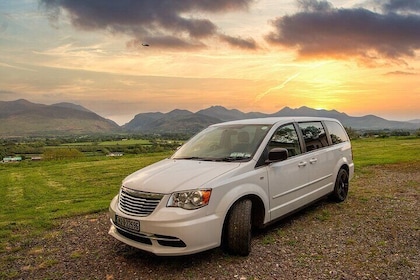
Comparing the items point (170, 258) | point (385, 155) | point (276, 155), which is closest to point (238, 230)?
point (170, 258)

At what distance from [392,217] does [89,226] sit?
590 centimetres

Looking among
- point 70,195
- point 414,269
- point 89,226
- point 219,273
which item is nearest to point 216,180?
point 219,273

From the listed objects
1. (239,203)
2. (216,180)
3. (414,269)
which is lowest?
(414,269)

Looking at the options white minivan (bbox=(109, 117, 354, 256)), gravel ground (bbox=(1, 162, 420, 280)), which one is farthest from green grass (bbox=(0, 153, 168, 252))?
white minivan (bbox=(109, 117, 354, 256))

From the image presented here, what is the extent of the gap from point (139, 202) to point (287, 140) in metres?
2.91

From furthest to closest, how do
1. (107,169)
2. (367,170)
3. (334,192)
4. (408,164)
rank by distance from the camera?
(107,169)
(408,164)
(367,170)
(334,192)

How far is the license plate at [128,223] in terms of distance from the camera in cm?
439

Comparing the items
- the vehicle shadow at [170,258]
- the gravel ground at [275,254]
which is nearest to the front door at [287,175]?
the gravel ground at [275,254]

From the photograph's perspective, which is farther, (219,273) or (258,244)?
(258,244)

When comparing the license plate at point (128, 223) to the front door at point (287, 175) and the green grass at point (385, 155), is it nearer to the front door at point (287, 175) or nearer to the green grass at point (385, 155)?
the front door at point (287, 175)

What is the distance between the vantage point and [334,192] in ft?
24.5

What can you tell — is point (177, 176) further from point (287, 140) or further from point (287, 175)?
point (287, 140)

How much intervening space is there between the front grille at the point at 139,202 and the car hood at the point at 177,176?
2.8 inches

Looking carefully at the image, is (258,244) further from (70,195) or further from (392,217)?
(70,195)
